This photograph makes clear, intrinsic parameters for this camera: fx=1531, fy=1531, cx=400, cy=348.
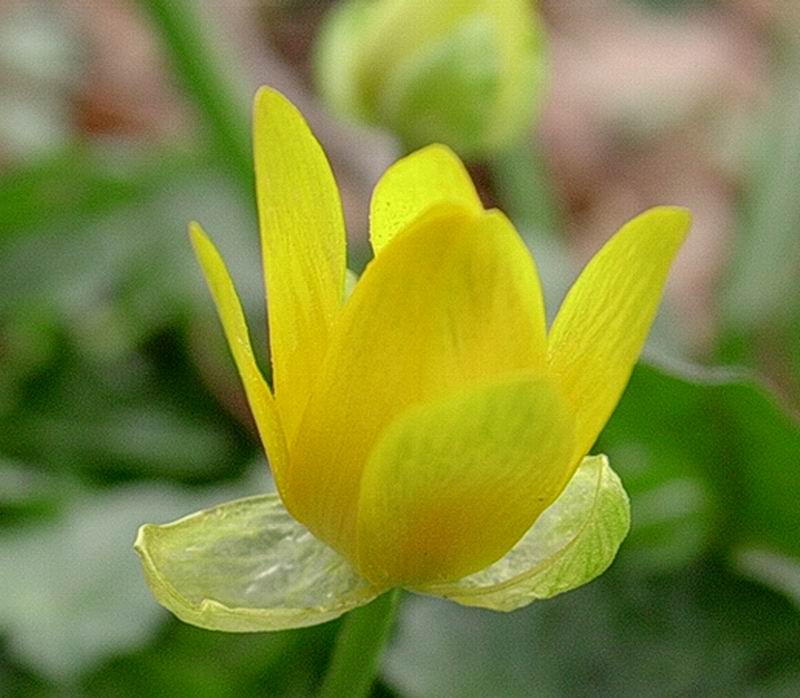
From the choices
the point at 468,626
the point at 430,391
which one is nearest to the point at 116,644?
the point at 468,626

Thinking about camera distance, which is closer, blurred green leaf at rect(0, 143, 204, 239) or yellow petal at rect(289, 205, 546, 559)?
yellow petal at rect(289, 205, 546, 559)

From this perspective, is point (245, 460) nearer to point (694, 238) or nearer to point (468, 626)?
point (468, 626)

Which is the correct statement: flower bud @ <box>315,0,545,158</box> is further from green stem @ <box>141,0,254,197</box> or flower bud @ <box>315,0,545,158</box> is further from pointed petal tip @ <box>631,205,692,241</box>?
pointed petal tip @ <box>631,205,692,241</box>

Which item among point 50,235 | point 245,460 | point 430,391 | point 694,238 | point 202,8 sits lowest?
point 694,238

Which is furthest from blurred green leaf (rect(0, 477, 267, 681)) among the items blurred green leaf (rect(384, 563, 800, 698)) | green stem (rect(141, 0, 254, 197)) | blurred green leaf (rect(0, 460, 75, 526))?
green stem (rect(141, 0, 254, 197))

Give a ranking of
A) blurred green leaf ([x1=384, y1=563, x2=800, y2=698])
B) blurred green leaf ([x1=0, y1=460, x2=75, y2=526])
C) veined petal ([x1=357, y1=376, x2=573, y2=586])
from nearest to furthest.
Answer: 1. veined petal ([x1=357, y1=376, x2=573, y2=586])
2. blurred green leaf ([x1=384, y1=563, x2=800, y2=698])
3. blurred green leaf ([x1=0, y1=460, x2=75, y2=526])

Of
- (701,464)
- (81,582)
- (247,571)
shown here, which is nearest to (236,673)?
(81,582)

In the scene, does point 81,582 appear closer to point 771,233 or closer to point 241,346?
point 241,346
